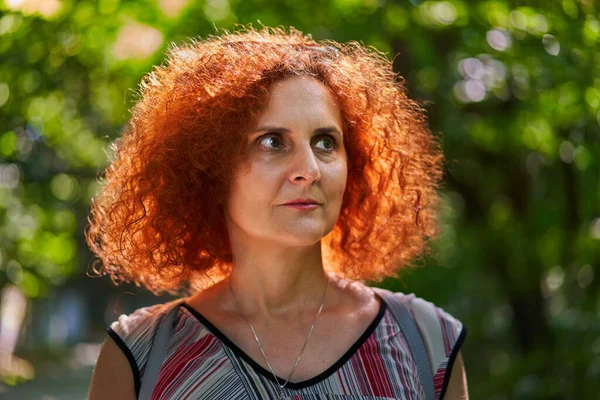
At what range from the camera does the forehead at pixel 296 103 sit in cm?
187

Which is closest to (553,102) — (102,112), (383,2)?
(383,2)

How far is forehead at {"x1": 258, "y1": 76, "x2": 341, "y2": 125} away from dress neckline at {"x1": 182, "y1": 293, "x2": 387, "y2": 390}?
502mm

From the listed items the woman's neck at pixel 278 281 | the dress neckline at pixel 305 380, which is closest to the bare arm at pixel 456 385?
the dress neckline at pixel 305 380

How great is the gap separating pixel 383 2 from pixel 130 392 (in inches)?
63.9

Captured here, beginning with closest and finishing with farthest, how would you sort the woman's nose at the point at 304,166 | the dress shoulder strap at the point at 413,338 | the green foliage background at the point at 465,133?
1. the woman's nose at the point at 304,166
2. the dress shoulder strap at the point at 413,338
3. the green foliage background at the point at 465,133

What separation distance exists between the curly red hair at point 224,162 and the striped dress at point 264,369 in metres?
0.21

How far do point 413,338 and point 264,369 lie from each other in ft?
1.24

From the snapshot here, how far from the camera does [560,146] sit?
11.5ft

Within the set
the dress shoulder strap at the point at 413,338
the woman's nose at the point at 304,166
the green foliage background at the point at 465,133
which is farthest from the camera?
the green foliage background at the point at 465,133

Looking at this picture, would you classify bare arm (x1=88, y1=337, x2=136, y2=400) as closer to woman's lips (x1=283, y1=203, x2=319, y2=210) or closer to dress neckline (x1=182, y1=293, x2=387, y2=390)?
dress neckline (x1=182, y1=293, x2=387, y2=390)

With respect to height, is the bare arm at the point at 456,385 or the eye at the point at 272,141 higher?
the eye at the point at 272,141

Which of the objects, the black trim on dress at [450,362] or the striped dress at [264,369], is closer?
the striped dress at [264,369]

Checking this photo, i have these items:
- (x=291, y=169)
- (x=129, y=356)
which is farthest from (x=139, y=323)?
(x=291, y=169)

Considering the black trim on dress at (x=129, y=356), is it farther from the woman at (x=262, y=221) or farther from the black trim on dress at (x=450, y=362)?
the black trim on dress at (x=450, y=362)
